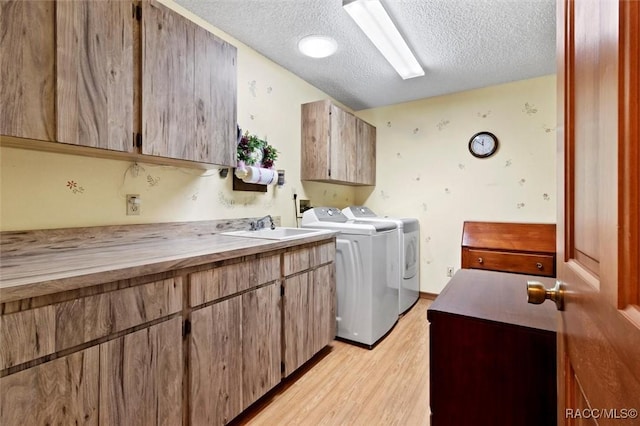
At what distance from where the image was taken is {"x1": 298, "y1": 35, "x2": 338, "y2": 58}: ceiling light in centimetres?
211

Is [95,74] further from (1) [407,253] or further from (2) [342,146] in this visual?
(1) [407,253]

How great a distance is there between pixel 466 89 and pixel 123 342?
3.67m

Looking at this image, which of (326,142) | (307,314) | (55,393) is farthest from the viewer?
(326,142)

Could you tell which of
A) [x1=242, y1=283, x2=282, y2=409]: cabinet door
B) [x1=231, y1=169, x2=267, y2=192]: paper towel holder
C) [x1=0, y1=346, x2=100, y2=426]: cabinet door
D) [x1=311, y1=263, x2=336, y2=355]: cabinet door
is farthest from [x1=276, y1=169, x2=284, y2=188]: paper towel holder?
[x1=0, y1=346, x2=100, y2=426]: cabinet door

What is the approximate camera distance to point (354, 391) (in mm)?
1833

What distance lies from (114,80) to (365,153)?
271 centimetres

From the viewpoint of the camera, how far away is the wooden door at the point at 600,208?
34 centimetres

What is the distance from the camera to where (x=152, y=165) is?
1.75 meters

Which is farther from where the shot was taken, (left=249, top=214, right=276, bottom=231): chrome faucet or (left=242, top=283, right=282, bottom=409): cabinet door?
(left=249, top=214, right=276, bottom=231): chrome faucet

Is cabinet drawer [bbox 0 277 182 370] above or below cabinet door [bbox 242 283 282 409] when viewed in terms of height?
above

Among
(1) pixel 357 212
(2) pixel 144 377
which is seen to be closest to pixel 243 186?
(2) pixel 144 377

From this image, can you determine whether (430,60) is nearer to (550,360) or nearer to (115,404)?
(550,360)

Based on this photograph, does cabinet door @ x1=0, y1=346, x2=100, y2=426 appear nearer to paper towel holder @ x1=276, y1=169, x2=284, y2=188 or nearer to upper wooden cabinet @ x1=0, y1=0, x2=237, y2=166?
upper wooden cabinet @ x1=0, y1=0, x2=237, y2=166

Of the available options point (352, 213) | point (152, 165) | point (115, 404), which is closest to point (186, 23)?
point (152, 165)
